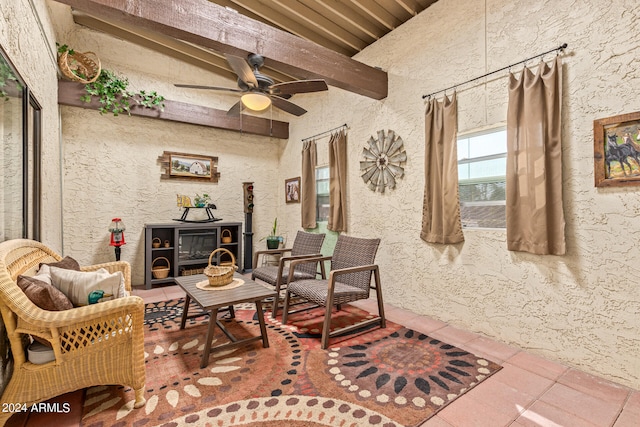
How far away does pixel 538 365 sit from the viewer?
87.3 inches

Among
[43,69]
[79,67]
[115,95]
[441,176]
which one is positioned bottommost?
[441,176]

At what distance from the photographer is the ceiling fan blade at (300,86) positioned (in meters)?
2.69

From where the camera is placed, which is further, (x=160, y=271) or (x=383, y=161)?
(x=160, y=271)

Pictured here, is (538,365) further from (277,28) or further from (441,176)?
(277,28)

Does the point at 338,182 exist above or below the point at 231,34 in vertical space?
below

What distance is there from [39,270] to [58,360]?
0.79 metres

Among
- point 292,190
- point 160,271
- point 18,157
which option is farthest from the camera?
point 292,190

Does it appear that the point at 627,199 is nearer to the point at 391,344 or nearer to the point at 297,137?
the point at 391,344

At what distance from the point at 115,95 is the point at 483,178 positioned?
485cm

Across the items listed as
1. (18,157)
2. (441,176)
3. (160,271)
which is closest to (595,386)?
(441,176)

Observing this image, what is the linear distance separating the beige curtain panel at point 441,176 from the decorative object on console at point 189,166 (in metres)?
3.67

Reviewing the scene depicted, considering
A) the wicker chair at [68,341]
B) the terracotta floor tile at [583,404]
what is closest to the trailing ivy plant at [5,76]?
the wicker chair at [68,341]

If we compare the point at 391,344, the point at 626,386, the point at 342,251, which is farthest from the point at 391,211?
the point at 626,386

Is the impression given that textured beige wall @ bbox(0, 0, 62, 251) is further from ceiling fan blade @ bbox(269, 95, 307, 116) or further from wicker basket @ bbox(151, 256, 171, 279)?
ceiling fan blade @ bbox(269, 95, 307, 116)
